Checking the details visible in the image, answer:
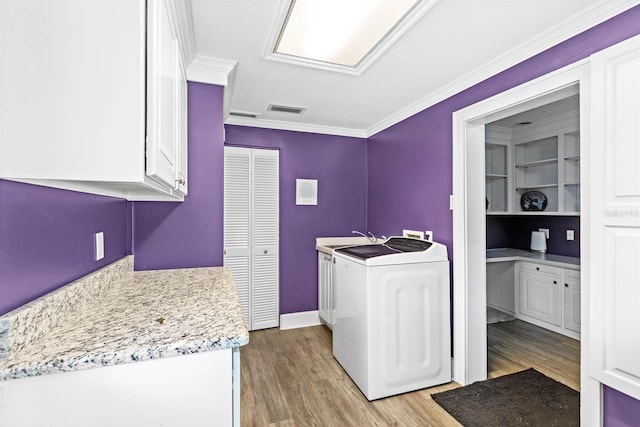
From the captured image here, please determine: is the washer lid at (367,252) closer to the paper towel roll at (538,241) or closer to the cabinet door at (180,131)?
the cabinet door at (180,131)

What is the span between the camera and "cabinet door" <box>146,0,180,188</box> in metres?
0.92

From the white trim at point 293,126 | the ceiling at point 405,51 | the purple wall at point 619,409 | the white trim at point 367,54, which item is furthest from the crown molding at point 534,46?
the purple wall at point 619,409

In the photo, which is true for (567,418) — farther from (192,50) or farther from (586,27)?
(192,50)

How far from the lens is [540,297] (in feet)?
11.0

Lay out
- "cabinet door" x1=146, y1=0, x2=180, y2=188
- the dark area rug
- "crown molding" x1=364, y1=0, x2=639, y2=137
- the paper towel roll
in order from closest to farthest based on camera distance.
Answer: "cabinet door" x1=146, y1=0, x2=180, y2=188, "crown molding" x1=364, y1=0, x2=639, y2=137, the dark area rug, the paper towel roll

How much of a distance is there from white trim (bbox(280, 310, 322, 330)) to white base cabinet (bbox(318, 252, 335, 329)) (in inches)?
2.7

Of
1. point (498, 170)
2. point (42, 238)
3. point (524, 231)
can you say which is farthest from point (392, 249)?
point (524, 231)

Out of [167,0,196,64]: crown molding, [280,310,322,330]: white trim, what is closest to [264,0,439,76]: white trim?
[167,0,196,64]: crown molding

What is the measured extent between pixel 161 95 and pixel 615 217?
6.30 feet

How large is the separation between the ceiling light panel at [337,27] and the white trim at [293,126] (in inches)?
55.1

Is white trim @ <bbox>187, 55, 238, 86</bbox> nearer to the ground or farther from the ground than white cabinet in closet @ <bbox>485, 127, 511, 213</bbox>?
farther from the ground

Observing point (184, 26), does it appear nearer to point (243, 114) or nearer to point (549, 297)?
point (243, 114)

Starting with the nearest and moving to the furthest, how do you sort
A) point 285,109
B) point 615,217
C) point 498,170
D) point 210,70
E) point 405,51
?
1. point 615,217
2. point 405,51
3. point 210,70
4. point 285,109
5. point 498,170

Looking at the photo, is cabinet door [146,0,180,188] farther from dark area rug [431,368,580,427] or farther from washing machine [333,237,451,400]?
dark area rug [431,368,580,427]
